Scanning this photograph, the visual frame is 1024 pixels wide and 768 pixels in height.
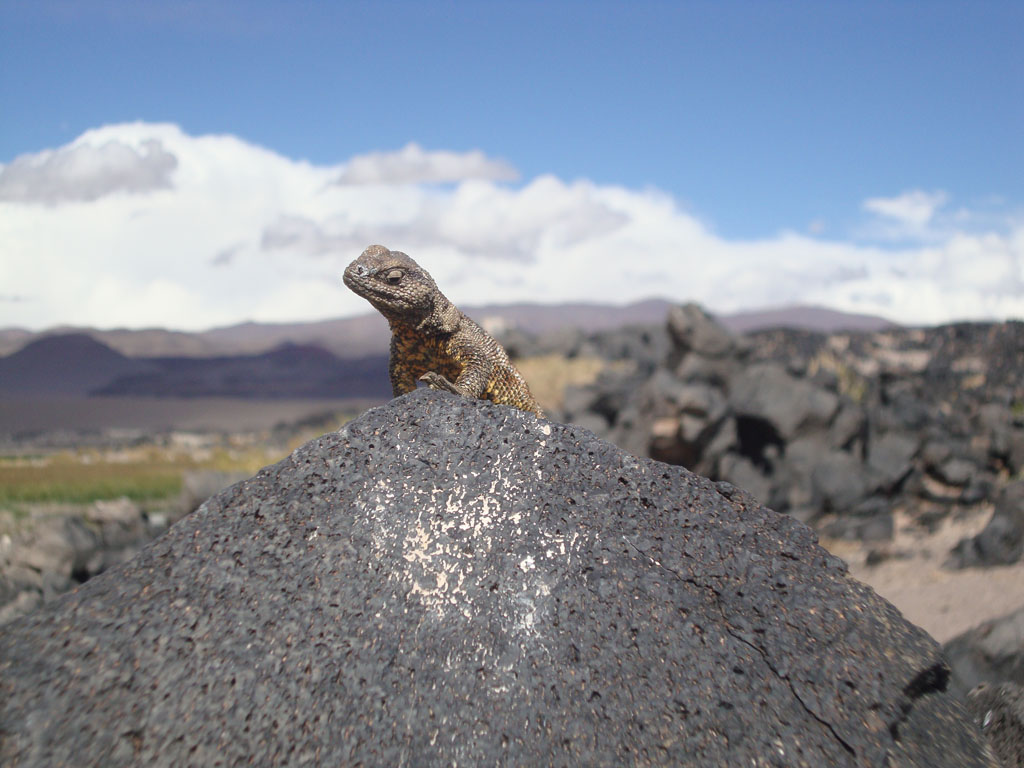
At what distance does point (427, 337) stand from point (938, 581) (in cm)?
886

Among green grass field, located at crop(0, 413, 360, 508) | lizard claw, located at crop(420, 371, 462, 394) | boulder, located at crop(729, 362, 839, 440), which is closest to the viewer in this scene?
lizard claw, located at crop(420, 371, 462, 394)

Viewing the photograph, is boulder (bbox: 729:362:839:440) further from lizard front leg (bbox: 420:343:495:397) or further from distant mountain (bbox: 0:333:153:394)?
lizard front leg (bbox: 420:343:495:397)

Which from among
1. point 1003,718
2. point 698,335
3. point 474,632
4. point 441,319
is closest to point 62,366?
point 441,319

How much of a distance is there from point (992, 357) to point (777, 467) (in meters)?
11.8

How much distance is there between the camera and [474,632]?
3.32m

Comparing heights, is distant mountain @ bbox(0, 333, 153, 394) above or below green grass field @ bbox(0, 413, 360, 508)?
above

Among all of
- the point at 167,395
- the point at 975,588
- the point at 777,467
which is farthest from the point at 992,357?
the point at 167,395

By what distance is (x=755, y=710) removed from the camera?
324 cm

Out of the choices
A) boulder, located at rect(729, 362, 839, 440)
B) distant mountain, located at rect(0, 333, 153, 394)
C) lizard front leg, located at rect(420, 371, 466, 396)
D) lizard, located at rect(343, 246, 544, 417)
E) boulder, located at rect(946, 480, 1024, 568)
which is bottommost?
boulder, located at rect(946, 480, 1024, 568)

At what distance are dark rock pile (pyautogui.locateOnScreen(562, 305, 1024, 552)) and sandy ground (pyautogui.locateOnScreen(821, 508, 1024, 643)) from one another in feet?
1.17

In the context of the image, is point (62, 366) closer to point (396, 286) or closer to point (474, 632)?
point (396, 286)

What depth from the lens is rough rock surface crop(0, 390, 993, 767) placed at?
123 inches

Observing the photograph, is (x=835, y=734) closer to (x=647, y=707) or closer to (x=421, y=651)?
(x=647, y=707)

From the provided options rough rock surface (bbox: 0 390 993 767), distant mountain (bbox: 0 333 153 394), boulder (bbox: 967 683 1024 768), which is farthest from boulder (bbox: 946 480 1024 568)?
distant mountain (bbox: 0 333 153 394)
